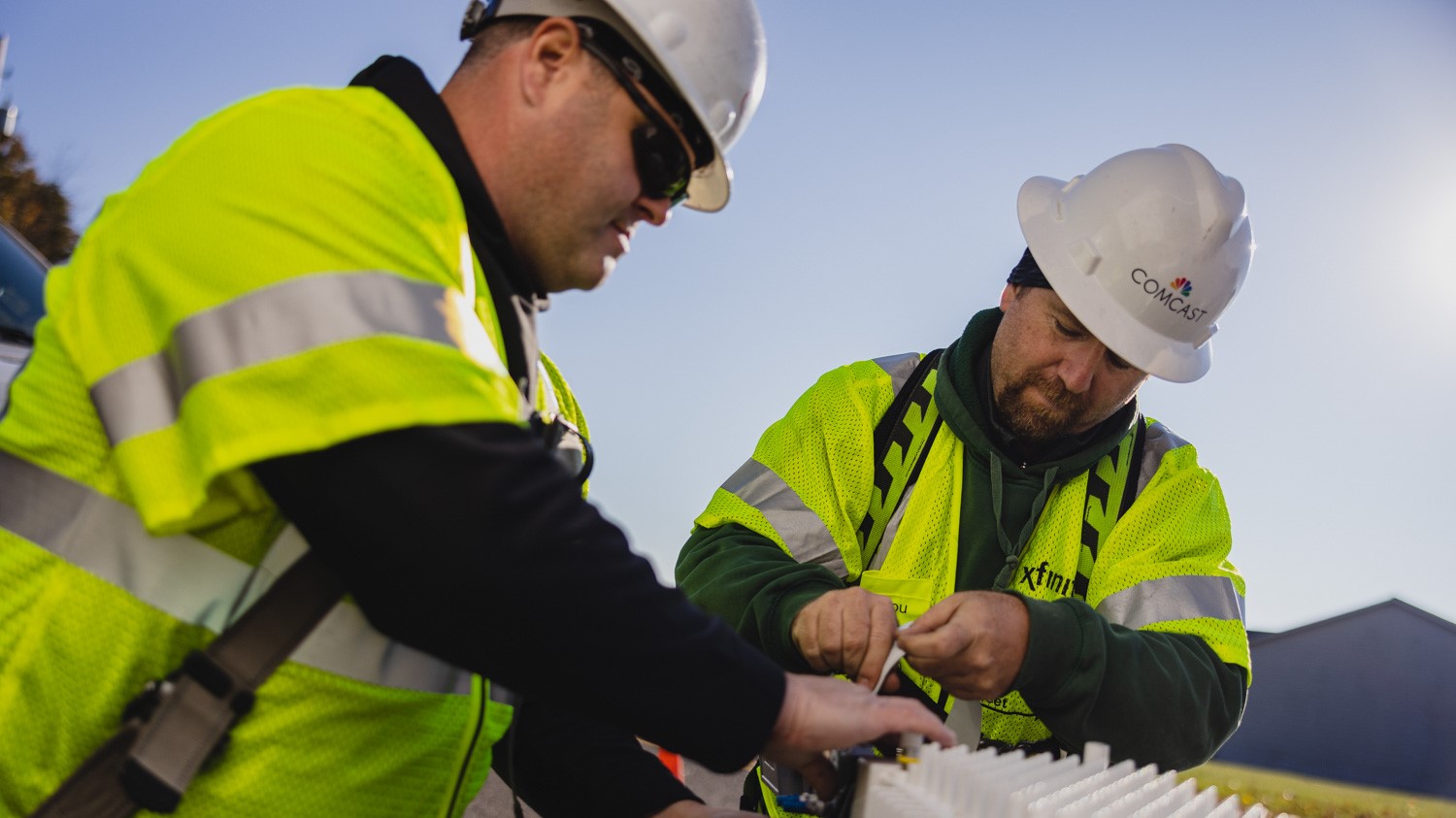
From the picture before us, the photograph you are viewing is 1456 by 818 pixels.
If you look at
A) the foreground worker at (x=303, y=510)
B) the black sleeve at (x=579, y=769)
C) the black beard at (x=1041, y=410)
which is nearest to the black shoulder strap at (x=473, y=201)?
the foreground worker at (x=303, y=510)

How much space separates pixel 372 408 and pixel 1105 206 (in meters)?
2.65

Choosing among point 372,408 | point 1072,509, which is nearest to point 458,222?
point 372,408

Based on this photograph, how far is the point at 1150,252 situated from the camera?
3.47 metres

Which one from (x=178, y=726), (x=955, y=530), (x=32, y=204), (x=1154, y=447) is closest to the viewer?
(x=178, y=726)

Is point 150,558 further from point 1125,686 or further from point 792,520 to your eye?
point 1125,686

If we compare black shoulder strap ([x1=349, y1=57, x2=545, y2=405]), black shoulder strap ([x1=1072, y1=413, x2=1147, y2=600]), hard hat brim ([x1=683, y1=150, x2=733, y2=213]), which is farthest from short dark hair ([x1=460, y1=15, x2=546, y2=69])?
black shoulder strap ([x1=1072, y1=413, x2=1147, y2=600])

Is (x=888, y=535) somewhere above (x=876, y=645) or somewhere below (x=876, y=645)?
above

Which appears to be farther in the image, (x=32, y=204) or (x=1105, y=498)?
(x=32, y=204)

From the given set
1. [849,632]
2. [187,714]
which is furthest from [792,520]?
[187,714]

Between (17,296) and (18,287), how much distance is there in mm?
82

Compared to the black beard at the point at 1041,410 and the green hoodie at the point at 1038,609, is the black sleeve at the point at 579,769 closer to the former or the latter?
the green hoodie at the point at 1038,609

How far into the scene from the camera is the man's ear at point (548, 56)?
6.67 ft

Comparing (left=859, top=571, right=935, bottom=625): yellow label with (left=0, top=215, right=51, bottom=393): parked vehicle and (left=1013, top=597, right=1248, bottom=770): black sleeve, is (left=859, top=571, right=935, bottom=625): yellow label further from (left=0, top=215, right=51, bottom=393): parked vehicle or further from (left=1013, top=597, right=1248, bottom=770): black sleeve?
(left=0, top=215, right=51, bottom=393): parked vehicle

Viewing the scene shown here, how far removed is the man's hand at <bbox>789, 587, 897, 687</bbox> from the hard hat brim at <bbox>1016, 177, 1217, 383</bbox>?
3.93 ft
